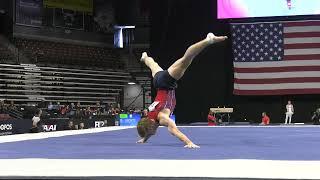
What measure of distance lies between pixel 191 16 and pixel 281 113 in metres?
5.78

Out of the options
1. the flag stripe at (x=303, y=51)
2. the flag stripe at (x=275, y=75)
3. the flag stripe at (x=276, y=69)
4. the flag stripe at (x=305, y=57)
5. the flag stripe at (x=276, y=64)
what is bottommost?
the flag stripe at (x=275, y=75)

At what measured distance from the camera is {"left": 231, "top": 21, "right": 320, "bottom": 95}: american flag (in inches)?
762

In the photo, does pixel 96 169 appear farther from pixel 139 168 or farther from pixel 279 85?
pixel 279 85

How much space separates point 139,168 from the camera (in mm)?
4062

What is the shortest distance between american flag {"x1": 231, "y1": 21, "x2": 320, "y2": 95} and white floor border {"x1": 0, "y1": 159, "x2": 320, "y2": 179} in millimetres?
15705

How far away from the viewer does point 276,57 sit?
1966cm

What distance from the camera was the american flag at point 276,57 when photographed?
19.3 metres

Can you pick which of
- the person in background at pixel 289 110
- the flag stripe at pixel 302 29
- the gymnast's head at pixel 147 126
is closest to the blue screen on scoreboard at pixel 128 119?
the person in background at pixel 289 110

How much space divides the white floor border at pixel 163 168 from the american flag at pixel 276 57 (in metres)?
15.7

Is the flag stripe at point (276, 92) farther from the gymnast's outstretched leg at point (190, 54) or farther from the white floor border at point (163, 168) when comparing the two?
the white floor border at point (163, 168)

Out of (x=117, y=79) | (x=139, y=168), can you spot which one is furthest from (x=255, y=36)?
(x=139, y=168)

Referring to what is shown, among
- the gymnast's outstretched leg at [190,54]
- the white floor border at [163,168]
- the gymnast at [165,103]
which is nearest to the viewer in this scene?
the white floor border at [163,168]

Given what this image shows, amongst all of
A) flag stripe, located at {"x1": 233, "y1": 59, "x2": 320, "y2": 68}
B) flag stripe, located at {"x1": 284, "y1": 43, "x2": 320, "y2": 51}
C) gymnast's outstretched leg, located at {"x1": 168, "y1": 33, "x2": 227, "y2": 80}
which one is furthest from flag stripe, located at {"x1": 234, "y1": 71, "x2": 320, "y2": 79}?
gymnast's outstretched leg, located at {"x1": 168, "y1": 33, "x2": 227, "y2": 80}

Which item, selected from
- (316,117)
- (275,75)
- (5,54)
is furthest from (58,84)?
(316,117)
